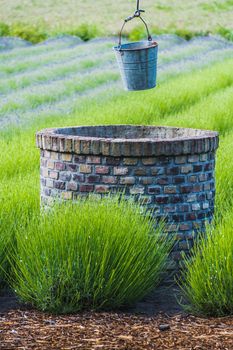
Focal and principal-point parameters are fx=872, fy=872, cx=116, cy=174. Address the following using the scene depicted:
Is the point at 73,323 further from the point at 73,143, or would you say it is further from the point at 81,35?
the point at 81,35

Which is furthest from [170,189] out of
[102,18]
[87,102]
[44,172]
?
[102,18]

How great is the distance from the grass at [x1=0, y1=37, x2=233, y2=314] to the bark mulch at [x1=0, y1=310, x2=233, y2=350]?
0.59 metres

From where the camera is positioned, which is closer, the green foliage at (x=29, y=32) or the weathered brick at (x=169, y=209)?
the weathered brick at (x=169, y=209)

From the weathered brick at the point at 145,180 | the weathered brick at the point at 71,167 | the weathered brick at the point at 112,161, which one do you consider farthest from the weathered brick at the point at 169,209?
the weathered brick at the point at 71,167

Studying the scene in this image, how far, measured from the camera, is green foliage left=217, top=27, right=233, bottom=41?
104ft

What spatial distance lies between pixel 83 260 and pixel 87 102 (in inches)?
420

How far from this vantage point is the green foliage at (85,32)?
33312mm

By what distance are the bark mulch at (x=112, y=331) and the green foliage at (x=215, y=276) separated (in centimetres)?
11

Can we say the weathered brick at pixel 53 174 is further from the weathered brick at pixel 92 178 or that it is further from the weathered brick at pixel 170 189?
the weathered brick at pixel 170 189

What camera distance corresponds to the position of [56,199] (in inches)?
245

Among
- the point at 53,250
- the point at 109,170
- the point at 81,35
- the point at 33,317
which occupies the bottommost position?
the point at 33,317

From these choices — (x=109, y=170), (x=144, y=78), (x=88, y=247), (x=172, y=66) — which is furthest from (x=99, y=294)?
(x=172, y=66)

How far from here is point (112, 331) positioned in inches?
185

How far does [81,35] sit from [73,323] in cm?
2919
